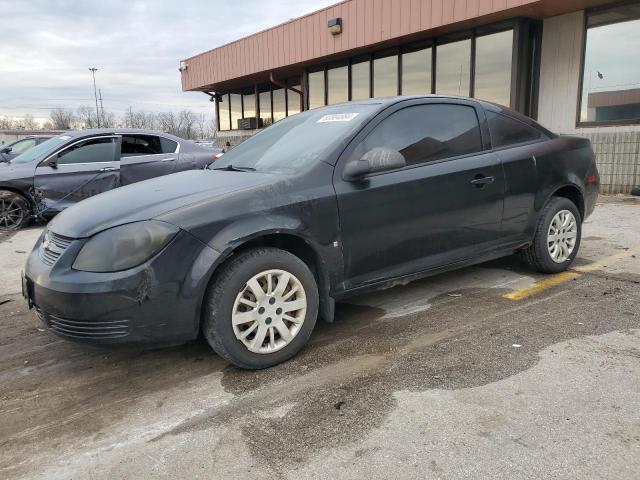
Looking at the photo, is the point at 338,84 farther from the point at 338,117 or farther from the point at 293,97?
the point at 338,117

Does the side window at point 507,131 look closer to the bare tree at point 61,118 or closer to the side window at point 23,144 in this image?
the side window at point 23,144

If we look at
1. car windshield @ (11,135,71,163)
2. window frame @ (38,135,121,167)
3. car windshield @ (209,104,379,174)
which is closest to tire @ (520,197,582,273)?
car windshield @ (209,104,379,174)

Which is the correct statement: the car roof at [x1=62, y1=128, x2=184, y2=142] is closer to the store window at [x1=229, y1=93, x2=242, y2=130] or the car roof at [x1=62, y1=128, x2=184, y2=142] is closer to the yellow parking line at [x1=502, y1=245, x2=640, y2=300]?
the yellow parking line at [x1=502, y1=245, x2=640, y2=300]

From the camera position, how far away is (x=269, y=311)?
118 inches

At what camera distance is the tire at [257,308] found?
2855 millimetres

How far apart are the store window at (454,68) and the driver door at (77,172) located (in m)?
6.86

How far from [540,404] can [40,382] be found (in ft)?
9.13

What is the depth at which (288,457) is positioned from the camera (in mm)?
2236

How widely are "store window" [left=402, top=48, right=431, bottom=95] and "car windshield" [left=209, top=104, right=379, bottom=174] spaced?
858 centimetres

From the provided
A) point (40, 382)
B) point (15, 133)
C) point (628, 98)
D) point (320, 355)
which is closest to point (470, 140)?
point (320, 355)

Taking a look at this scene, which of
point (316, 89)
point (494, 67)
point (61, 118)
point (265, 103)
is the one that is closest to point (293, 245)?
point (494, 67)

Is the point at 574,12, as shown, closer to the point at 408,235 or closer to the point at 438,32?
the point at 438,32

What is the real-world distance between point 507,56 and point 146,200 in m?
9.31

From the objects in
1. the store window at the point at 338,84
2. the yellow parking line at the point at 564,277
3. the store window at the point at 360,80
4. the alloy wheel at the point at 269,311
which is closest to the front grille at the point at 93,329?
the alloy wheel at the point at 269,311
